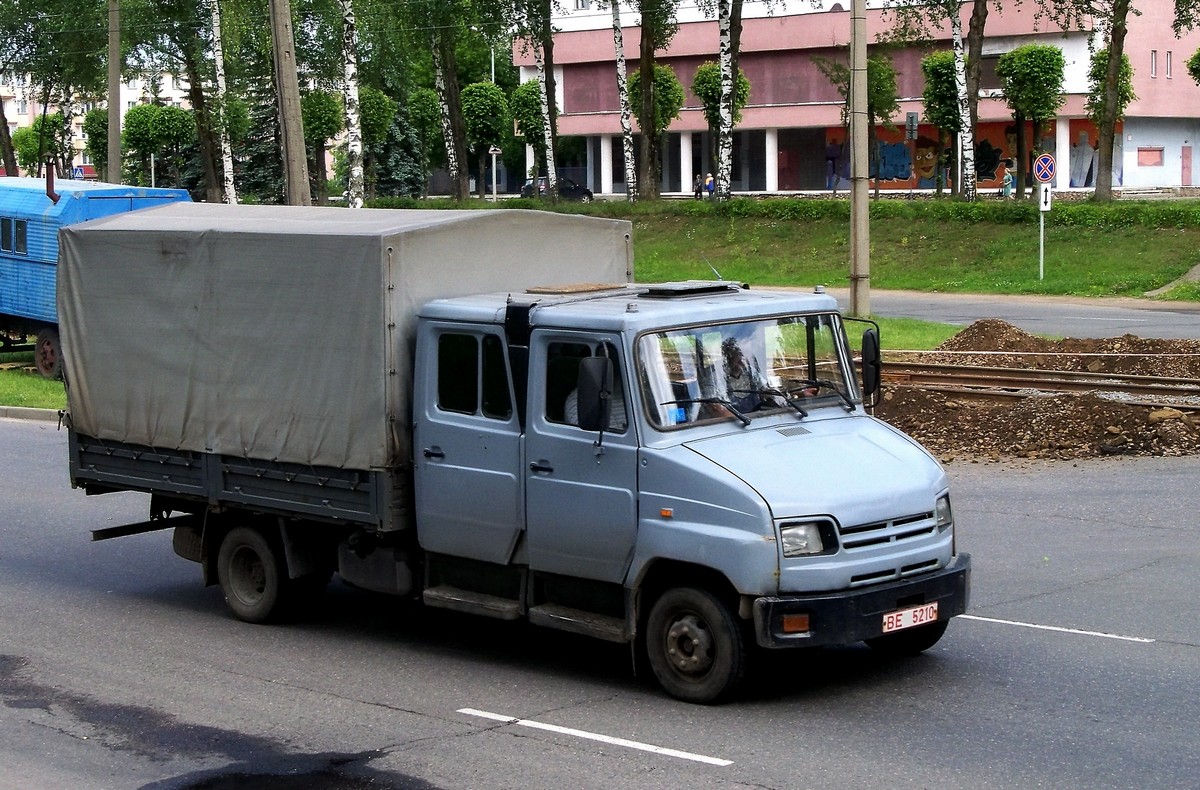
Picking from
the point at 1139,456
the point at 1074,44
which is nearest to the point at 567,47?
the point at 1074,44

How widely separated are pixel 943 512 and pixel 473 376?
2.68m

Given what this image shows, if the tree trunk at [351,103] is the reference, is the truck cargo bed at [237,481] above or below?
below

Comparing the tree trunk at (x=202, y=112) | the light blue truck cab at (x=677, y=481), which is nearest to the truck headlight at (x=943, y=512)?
the light blue truck cab at (x=677, y=481)

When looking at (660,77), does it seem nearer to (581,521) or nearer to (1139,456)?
(1139,456)

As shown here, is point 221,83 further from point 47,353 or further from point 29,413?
point 29,413

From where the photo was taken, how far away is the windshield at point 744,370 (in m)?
8.10

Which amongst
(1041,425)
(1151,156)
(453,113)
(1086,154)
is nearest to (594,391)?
(1041,425)

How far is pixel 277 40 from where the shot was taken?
20344mm

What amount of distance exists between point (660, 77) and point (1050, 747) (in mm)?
63066

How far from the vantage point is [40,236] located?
1068 inches

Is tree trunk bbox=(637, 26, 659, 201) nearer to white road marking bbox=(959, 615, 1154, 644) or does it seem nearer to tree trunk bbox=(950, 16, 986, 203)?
tree trunk bbox=(950, 16, 986, 203)

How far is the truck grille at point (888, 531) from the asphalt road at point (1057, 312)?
1970cm

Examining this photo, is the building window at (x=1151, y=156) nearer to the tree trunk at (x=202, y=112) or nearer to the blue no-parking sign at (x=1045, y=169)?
the blue no-parking sign at (x=1045, y=169)

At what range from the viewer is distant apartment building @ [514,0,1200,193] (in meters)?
65.9
